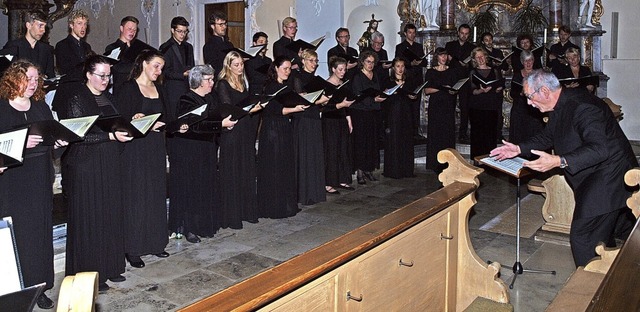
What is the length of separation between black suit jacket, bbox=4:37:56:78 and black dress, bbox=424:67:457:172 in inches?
201

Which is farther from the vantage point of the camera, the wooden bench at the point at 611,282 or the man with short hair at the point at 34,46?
the man with short hair at the point at 34,46

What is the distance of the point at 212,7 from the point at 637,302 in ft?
48.6

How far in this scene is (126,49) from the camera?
716cm

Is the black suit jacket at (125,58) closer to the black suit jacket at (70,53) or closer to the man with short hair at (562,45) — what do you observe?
the black suit jacket at (70,53)

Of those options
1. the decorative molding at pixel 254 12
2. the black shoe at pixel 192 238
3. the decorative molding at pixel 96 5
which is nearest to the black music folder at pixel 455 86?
the black shoe at pixel 192 238

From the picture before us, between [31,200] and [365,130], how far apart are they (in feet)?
17.1

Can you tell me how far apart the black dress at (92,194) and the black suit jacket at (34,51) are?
2.61 m

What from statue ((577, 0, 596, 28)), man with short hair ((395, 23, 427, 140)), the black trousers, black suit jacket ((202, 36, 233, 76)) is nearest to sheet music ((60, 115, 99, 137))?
the black trousers

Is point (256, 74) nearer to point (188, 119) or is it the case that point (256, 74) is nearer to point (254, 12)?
point (188, 119)

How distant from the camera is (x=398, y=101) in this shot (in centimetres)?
898

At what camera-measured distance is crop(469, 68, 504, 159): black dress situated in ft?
31.7

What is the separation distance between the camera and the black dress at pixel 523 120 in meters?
8.73

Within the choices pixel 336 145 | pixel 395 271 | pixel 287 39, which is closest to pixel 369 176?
pixel 336 145

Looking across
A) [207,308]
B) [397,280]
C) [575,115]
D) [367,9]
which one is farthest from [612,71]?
[207,308]
